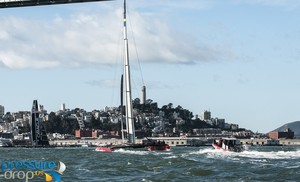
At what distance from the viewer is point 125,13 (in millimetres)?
130625

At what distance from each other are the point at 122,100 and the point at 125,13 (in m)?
14.0

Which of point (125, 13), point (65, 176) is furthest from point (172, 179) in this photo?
point (125, 13)

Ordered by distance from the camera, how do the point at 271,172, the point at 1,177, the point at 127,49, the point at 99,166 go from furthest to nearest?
the point at 127,49
the point at 99,166
the point at 271,172
the point at 1,177

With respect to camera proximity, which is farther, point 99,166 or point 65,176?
point 99,166

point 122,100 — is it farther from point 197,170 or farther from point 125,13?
point 197,170

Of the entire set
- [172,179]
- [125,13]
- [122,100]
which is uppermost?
[125,13]

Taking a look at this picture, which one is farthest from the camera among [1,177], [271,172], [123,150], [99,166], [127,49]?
[127,49]

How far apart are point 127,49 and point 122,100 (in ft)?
30.0

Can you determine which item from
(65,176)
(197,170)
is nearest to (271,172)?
(197,170)

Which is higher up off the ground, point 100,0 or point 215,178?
point 100,0

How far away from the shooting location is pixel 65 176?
51.5m

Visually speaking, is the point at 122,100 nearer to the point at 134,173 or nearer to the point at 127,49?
the point at 127,49

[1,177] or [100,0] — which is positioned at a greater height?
[100,0]

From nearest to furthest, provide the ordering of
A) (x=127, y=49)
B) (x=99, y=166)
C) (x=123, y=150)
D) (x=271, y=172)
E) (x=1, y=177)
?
(x=1, y=177)
(x=271, y=172)
(x=99, y=166)
(x=123, y=150)
(x=127, y=49)
